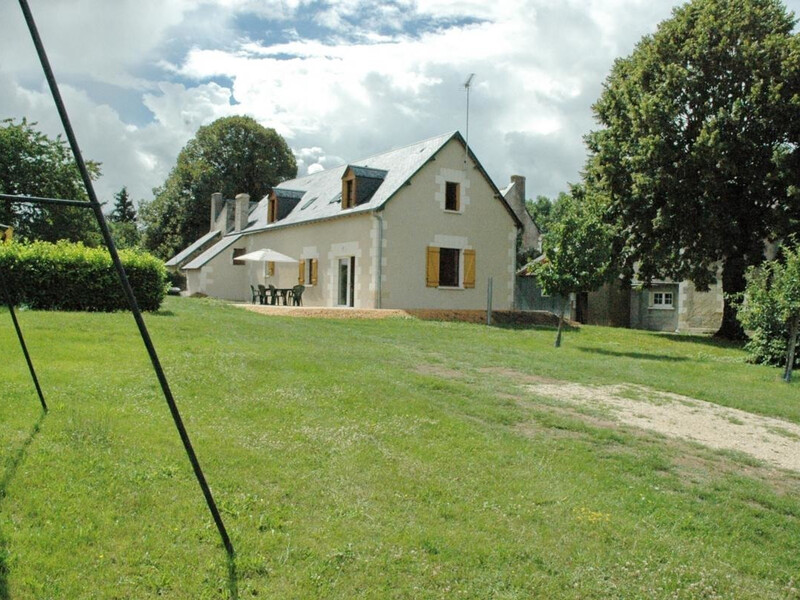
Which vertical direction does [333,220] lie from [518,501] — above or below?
above

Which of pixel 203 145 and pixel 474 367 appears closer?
pixel 474 367

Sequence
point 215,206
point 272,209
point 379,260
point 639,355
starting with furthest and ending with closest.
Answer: point 215,206, point 272,209, point 379,260, point 639,355

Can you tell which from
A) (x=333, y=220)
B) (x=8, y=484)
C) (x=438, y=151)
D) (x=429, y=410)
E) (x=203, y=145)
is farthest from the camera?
(x=203, y=145)

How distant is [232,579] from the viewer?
378 centimetres

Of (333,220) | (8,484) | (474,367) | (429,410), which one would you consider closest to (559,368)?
(474,367)

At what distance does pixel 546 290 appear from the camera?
56.6ft

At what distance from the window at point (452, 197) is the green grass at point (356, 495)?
627 inches

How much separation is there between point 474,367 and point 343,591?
299 inches

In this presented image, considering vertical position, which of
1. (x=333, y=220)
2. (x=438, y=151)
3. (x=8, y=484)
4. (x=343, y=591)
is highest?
(x=438, y=151)

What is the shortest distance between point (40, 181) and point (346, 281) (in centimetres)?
1704

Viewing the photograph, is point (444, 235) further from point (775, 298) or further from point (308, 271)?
point (775, 298)

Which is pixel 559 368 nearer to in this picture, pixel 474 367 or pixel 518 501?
pixel 474 367

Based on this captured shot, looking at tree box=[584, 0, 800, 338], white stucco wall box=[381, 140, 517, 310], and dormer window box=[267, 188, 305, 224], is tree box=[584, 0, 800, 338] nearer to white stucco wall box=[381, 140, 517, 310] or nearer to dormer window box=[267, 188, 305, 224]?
white stucco wall box=[381, 140, 517, 310]

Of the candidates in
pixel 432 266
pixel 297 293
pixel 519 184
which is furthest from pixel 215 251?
pixel 519 184
